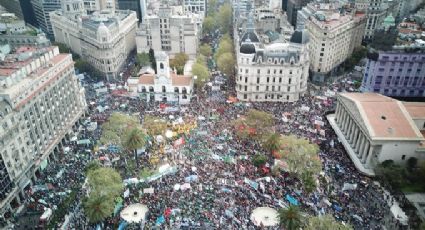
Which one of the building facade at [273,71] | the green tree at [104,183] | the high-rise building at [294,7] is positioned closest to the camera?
the green tree at [104,183]

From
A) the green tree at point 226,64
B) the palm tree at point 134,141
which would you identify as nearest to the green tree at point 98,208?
the palm tree at point 134,141

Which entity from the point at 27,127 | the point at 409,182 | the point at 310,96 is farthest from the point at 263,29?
the point at 27,127

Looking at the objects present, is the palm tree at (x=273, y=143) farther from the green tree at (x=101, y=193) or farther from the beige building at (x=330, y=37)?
the beige building at (x=330, y=37)

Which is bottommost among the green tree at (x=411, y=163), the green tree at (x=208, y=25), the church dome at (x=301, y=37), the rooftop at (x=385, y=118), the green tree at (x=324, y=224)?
the green tree at (x=411, y=163)

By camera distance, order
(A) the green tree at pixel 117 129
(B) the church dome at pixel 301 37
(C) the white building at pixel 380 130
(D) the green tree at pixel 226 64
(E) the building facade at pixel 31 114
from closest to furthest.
→ (E) the building facade at pixel 31 114
(C) the white building at pixel 380 130
(A) the green tree at pixel 117 129
(B) the church dome at pixel 301 37
(D) the green tree at pixel 226 64

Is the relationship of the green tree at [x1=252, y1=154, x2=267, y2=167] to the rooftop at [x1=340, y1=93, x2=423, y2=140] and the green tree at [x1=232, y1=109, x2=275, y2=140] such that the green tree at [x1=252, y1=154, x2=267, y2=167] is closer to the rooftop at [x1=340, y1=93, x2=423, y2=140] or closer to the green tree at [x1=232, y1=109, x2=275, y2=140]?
the green tree at [x1=232, y1=109, x2=275, y2=140]

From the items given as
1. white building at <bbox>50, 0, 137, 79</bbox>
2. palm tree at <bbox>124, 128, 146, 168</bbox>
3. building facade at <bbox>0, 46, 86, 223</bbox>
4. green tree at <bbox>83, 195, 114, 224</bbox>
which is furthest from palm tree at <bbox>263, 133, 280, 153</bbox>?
white building at <bbox>50, 0, 137, 79</bbox>

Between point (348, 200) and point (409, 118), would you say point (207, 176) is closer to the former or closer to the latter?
point (348, 200)

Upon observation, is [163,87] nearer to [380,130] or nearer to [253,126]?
[253,126]
